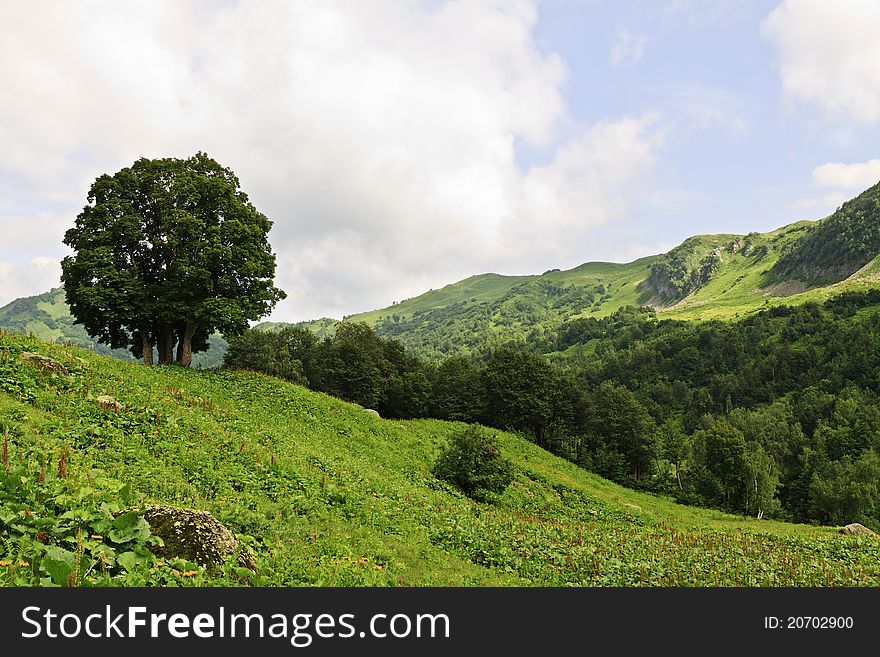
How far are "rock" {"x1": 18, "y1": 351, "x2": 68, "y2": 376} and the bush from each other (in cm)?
2318

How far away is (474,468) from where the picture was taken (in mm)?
32438

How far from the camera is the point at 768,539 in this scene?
29188 mm

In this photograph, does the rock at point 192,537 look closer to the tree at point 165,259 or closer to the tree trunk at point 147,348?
the tree at point 165,259

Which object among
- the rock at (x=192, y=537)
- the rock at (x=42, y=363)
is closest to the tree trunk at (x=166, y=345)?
the rock at (x=42, y=363)

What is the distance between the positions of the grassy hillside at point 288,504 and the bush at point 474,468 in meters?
1.75

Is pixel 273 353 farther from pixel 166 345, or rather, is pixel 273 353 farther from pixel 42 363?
pixel 42 363

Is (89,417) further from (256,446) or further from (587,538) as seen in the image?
(587,538)

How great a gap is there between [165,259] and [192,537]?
32487mm

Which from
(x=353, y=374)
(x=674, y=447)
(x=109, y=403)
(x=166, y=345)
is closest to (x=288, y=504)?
(x=109, y=403)

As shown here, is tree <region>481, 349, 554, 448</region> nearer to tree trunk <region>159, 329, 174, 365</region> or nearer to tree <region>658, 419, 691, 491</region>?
tree trunk <region>159, 329, 174, 365</region>

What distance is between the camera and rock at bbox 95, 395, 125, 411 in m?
18.5

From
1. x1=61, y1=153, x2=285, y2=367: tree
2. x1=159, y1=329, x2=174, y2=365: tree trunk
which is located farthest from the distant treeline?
x1=61, y1=153, x2=285, y2=367: tree
